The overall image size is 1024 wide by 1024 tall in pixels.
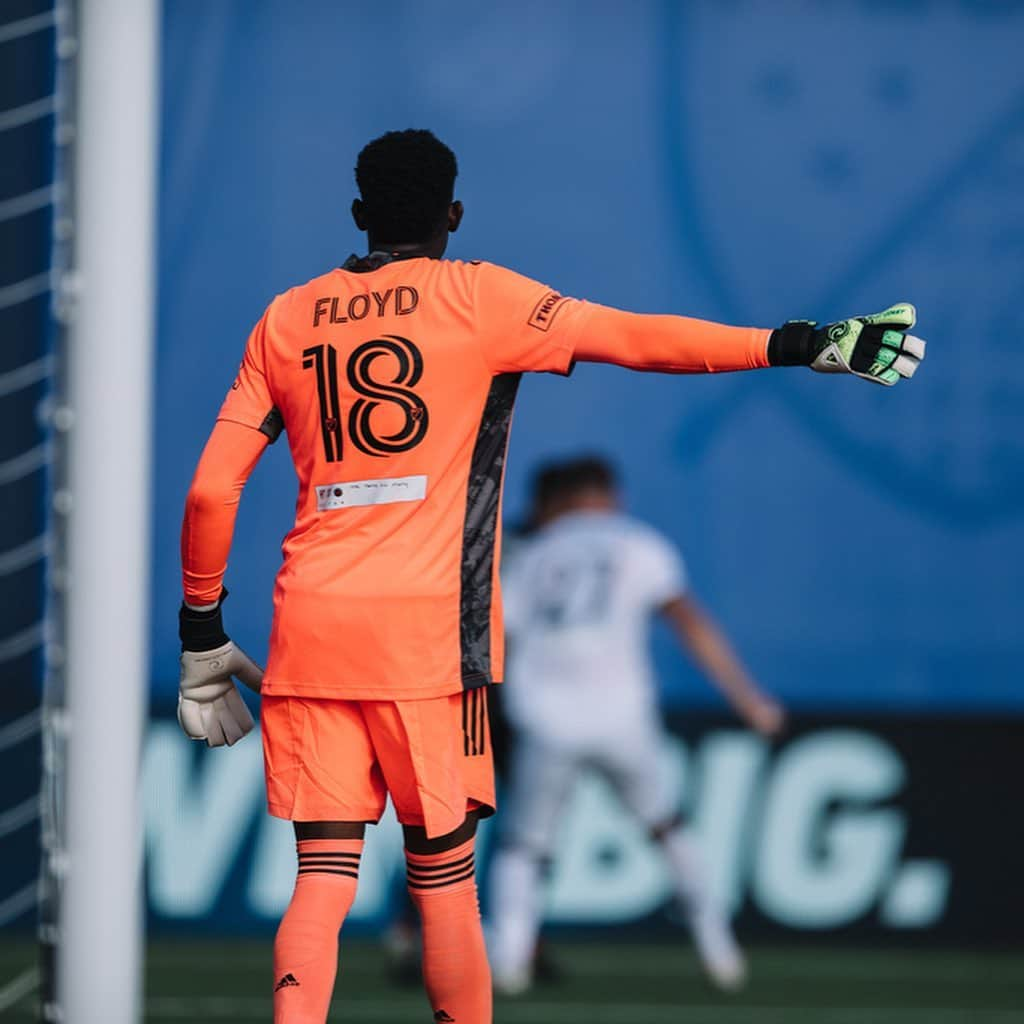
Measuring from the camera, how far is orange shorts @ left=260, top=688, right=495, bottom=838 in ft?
12.9

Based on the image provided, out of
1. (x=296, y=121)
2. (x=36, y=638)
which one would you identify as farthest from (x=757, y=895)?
(x=296, y=121)

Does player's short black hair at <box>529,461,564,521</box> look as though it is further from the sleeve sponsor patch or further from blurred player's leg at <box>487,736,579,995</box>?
the sleeve sponsor patch

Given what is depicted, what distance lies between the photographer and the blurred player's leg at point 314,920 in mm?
3914

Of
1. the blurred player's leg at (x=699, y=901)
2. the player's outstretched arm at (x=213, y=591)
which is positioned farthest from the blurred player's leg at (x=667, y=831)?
the player's outstretched arm at (x=213, y=591)

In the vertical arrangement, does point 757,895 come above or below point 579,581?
below

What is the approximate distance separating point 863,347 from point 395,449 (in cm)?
84

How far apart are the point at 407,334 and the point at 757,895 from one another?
19.8ft

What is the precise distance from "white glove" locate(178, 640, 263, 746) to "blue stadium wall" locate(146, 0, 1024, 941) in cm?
551

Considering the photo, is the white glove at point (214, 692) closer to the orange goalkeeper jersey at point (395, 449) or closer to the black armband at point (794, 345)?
the orange goalkeeper jersey at point (395, 449)

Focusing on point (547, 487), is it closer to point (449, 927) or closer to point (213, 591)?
point (213, 591)

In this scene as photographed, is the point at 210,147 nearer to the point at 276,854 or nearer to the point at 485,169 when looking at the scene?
the point at 485,169

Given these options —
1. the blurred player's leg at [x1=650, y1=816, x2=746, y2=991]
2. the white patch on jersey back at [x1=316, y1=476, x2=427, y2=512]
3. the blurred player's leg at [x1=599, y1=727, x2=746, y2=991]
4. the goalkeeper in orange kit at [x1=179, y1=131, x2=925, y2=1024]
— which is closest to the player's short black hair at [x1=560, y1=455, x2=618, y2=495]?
the blurred player's leg at [x1=599, y1=727, x2=746, y2=991]

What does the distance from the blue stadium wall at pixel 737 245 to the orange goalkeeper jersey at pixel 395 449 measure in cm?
566

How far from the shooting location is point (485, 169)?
973 cm
